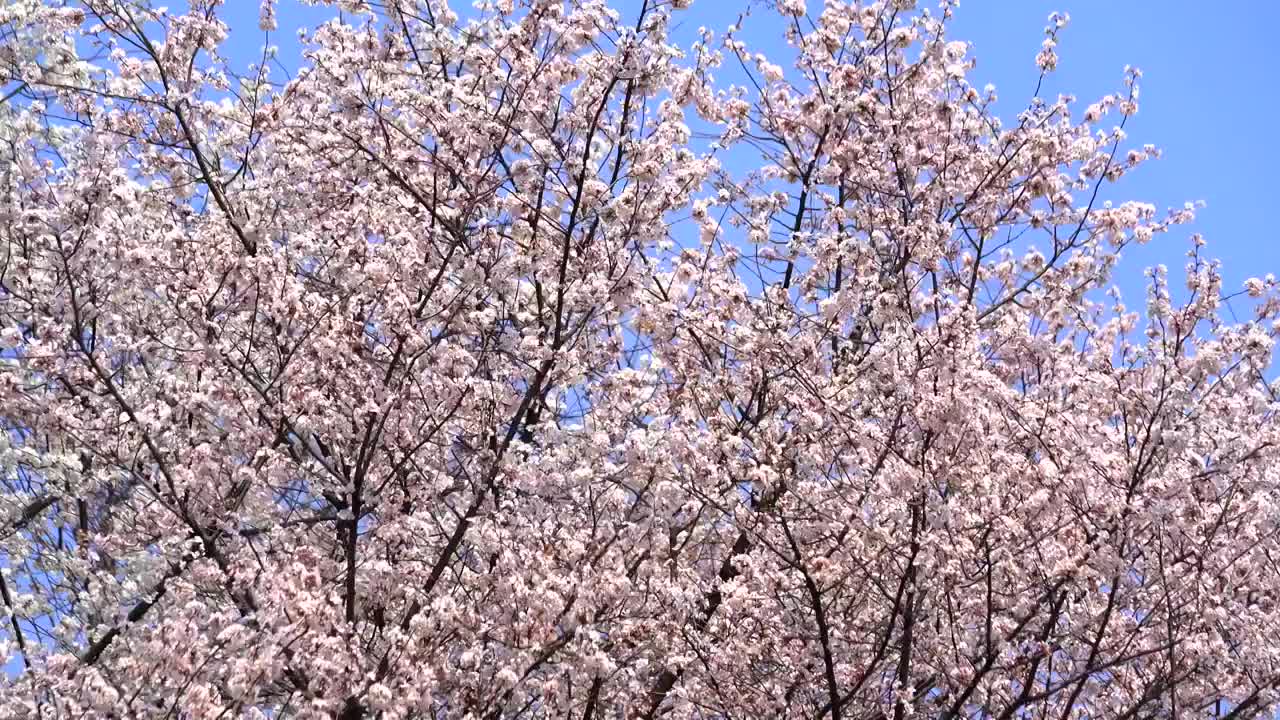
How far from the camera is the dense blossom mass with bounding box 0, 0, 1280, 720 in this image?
8922 millimetres

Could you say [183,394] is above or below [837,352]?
below

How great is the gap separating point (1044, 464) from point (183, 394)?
6.05m

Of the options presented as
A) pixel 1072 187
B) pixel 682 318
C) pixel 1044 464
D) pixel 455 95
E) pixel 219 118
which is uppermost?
pixel 1072 187

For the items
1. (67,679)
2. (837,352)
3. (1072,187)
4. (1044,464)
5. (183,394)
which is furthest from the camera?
(1072,187)

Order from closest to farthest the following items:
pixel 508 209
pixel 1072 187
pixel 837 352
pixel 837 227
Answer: pixel 508 209 → pixel 837 352 → pixel 837 227 → pixel 1072 187

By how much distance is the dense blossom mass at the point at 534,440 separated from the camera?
29.3 ft

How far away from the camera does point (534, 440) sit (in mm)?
10086

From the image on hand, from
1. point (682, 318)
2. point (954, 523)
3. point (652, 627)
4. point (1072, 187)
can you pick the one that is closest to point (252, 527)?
point (652, 627)

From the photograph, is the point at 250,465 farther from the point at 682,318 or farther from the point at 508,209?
the point at 682,318

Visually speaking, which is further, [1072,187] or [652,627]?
[1072,187]

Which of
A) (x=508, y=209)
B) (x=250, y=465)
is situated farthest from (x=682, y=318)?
(x=250, y=465)

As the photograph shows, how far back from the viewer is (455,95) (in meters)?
10.2

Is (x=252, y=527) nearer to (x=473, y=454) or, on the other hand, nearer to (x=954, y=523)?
(x=473, y=454)

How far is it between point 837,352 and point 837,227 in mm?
1483
